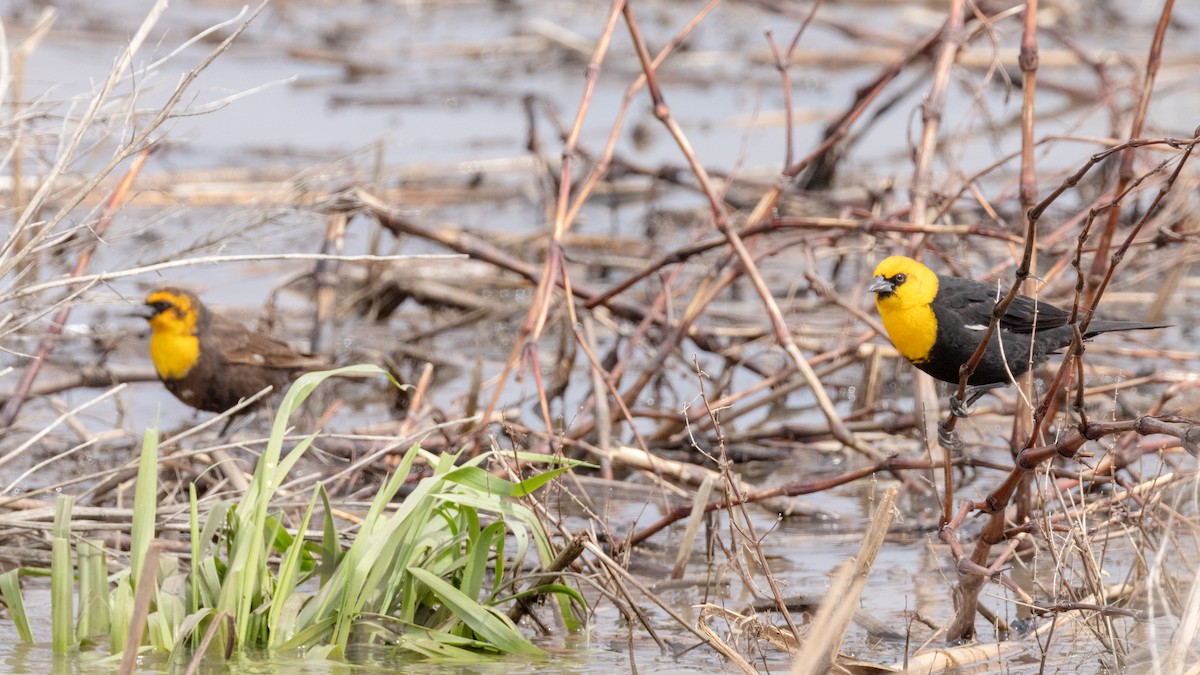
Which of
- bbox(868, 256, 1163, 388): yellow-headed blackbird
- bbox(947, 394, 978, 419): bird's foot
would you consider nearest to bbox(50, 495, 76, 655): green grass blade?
bbox(947, 394, 978, 419): bird's foot

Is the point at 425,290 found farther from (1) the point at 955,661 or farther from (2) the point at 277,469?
(1) the point at 955,661

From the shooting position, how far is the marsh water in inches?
187

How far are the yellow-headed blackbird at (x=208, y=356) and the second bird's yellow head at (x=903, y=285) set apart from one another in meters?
2.90

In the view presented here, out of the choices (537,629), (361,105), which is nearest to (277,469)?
(537,629)

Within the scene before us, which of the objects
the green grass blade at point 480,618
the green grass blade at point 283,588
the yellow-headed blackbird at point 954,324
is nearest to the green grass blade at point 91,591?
the green grass blade at point 283,588

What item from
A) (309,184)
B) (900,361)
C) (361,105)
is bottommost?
(900,361)

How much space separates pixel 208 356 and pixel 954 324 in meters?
3.40

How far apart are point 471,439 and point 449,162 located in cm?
637

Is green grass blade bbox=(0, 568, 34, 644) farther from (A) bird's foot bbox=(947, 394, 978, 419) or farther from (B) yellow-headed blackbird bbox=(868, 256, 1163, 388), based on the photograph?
(B) yellow-headed blackbird bbox=(868, 256, 1163, 388)

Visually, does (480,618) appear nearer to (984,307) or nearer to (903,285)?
(903,285)

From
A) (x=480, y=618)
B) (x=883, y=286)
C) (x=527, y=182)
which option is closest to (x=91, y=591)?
(x=480, y=618)

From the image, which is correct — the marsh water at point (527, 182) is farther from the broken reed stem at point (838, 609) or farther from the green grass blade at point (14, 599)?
the broken reed stem at point (838, 609)

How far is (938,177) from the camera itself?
8.17 metres

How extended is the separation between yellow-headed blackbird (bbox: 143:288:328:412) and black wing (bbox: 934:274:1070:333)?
309 centimetres
